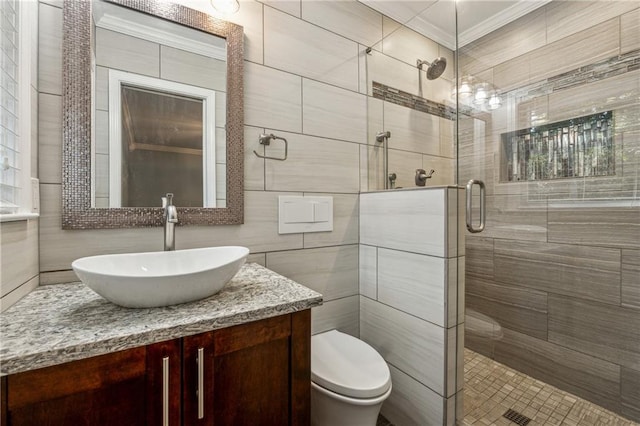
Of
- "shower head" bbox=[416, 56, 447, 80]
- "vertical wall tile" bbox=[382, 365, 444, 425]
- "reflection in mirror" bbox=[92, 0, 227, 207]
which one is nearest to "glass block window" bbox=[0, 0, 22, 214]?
"reflection in mirror" bbox=[92, 0, 227, 207]

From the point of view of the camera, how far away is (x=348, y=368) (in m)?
1.26

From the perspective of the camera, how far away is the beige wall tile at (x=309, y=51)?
1513 mm

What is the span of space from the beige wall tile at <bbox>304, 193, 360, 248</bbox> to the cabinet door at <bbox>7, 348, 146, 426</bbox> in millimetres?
1036

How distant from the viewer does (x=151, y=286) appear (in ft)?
2.44

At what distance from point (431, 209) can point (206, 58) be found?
1.27 m

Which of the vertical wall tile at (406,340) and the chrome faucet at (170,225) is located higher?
the chrome faucet at (170,225)

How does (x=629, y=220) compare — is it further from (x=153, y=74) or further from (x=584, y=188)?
(x=153, y=74)

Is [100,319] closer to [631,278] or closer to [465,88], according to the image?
[465,88]

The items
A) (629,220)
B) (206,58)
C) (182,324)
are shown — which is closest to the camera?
(182,324)

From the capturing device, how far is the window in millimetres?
824

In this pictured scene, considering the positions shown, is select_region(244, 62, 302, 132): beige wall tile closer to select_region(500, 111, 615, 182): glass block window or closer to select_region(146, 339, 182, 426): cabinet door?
select_region(146, 339, 182, 426): cabinet door

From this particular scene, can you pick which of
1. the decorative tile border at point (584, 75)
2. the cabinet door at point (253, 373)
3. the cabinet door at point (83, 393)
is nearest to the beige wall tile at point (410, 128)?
the decorative tile border at point (584, 75)

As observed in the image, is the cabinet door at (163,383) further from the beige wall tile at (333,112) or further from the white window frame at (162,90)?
the beige wall tile at (333,112)

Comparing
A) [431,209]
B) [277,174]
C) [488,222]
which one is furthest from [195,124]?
[488,222]
